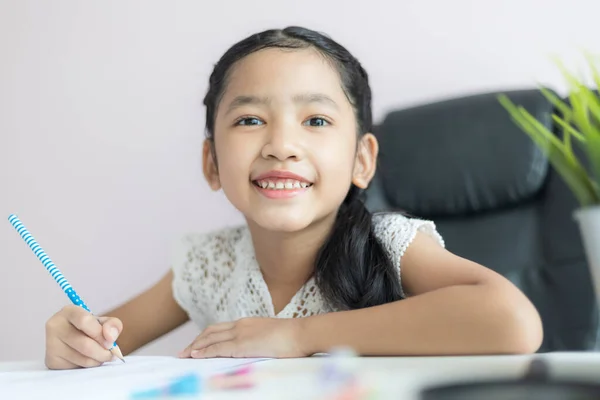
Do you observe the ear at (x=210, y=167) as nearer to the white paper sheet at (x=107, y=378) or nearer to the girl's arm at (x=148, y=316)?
the girl's arm at (x=148, y=316)

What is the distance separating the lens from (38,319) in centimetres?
185

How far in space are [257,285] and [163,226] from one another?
60 cm

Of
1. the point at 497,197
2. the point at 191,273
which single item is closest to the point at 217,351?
the point at 191,273

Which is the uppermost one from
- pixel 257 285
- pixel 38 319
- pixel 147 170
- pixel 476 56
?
pixel 476 56

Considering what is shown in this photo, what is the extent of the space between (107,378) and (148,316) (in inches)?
25.9

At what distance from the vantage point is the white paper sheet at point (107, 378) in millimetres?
626

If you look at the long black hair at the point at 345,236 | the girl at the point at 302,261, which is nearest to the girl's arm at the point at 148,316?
the girl at the point at 302,261

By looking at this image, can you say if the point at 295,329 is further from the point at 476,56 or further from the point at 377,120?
the point at 476,56

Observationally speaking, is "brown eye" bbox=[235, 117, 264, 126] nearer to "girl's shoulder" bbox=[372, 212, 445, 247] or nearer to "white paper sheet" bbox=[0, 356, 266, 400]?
"girl's shoulder" bbox=[372, 212, 445, 247]

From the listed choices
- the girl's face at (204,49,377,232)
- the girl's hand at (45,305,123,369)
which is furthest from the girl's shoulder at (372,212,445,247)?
the girl's hand at (45,305,123,369)

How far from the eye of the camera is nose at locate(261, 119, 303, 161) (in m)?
1.04

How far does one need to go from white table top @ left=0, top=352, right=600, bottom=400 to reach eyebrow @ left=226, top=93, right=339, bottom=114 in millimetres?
448

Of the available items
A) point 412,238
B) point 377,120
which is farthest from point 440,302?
point 377,120

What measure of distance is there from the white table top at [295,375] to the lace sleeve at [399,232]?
1.03 ft
